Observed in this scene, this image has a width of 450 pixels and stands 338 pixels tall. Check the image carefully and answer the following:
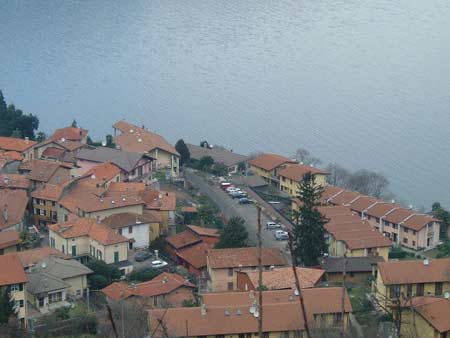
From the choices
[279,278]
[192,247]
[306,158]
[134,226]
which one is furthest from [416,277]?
[306,158]

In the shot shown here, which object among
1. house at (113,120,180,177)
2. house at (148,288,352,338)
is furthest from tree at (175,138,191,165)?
house at (148,288,352,338)

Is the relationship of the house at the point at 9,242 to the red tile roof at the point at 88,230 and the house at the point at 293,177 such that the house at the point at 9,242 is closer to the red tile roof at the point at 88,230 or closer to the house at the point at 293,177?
the red tile roof at the point at 88,230

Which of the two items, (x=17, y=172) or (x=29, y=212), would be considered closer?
(x=29, y=212)

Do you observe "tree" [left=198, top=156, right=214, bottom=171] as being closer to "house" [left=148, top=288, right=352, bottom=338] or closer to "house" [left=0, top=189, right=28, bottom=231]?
"house" [left=0, top=189, right=28, bottom=231]

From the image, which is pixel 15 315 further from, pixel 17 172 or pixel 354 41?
pixel 354 41

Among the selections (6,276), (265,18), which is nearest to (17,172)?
(6,276)

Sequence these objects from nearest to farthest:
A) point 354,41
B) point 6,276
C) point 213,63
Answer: point 6,276 < point 213,63 < point 354,41

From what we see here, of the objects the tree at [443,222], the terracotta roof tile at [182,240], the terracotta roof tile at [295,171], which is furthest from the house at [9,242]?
the tree at [443,222]
